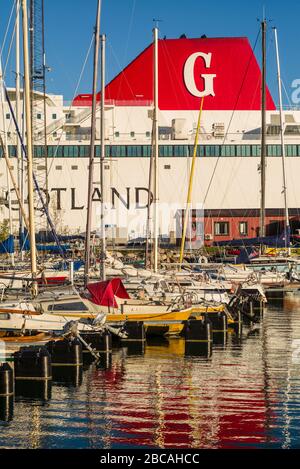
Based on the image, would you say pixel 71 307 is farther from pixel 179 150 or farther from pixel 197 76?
pixel 197 76

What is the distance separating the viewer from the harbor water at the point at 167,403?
17.9m

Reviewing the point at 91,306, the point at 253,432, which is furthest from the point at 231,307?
the point at 253,432

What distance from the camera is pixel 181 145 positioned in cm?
7169

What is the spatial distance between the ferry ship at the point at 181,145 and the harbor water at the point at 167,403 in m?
42.8

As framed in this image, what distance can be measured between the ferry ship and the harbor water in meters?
42.8

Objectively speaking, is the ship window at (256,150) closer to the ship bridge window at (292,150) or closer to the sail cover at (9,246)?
the ship bridge window at (292,150)

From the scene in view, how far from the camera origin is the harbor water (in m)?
17.9

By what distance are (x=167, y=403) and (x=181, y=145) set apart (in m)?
51.6

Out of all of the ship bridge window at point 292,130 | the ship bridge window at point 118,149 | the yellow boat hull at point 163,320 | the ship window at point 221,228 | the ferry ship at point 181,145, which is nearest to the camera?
the yellow boat hull at point 163,320

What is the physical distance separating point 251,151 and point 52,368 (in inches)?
1977

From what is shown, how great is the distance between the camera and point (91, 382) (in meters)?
23.3

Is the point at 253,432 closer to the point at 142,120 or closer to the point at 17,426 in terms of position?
the point at 17,426

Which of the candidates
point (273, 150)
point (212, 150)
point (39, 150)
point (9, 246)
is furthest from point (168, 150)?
point (9, 246)

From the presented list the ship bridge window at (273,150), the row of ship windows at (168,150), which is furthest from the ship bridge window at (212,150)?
the ship bridge window at (273,150)
